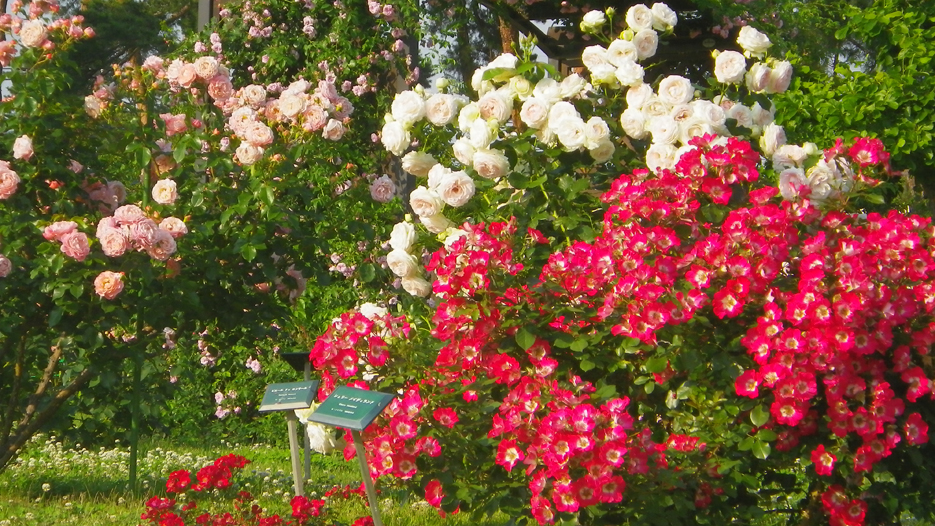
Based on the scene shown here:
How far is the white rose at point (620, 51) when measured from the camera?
3525 mm

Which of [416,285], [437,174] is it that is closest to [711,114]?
[437,174]

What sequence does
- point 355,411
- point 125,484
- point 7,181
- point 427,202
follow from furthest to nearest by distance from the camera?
1. point 125,484
2. point 7,181
3. point 427,202
4. point 355,411

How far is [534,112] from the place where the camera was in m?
3.40

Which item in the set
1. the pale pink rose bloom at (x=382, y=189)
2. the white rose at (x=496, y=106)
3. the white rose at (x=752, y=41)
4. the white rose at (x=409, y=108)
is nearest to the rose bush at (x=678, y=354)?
the white rose at (x=496, y=106)

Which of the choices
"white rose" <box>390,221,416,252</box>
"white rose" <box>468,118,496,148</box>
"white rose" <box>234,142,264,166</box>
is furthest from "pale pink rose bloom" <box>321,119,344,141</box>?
"white rose" <box>468,118,496,148</box>

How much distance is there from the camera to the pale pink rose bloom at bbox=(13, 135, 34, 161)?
407 cm

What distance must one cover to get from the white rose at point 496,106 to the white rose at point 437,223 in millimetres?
366

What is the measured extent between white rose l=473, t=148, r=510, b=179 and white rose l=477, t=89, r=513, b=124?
117 mm

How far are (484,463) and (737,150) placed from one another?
43.7 inches

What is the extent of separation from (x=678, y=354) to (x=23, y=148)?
2585 millimetres

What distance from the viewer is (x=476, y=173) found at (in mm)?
3508

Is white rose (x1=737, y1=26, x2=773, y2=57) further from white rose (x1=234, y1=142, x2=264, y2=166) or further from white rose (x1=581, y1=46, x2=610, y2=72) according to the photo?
white rose (x1=234, y1=142, x2=264, y2=166)

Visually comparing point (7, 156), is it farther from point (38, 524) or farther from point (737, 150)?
point (737, 150)

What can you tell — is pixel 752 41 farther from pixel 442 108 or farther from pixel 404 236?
pixel 404 236
